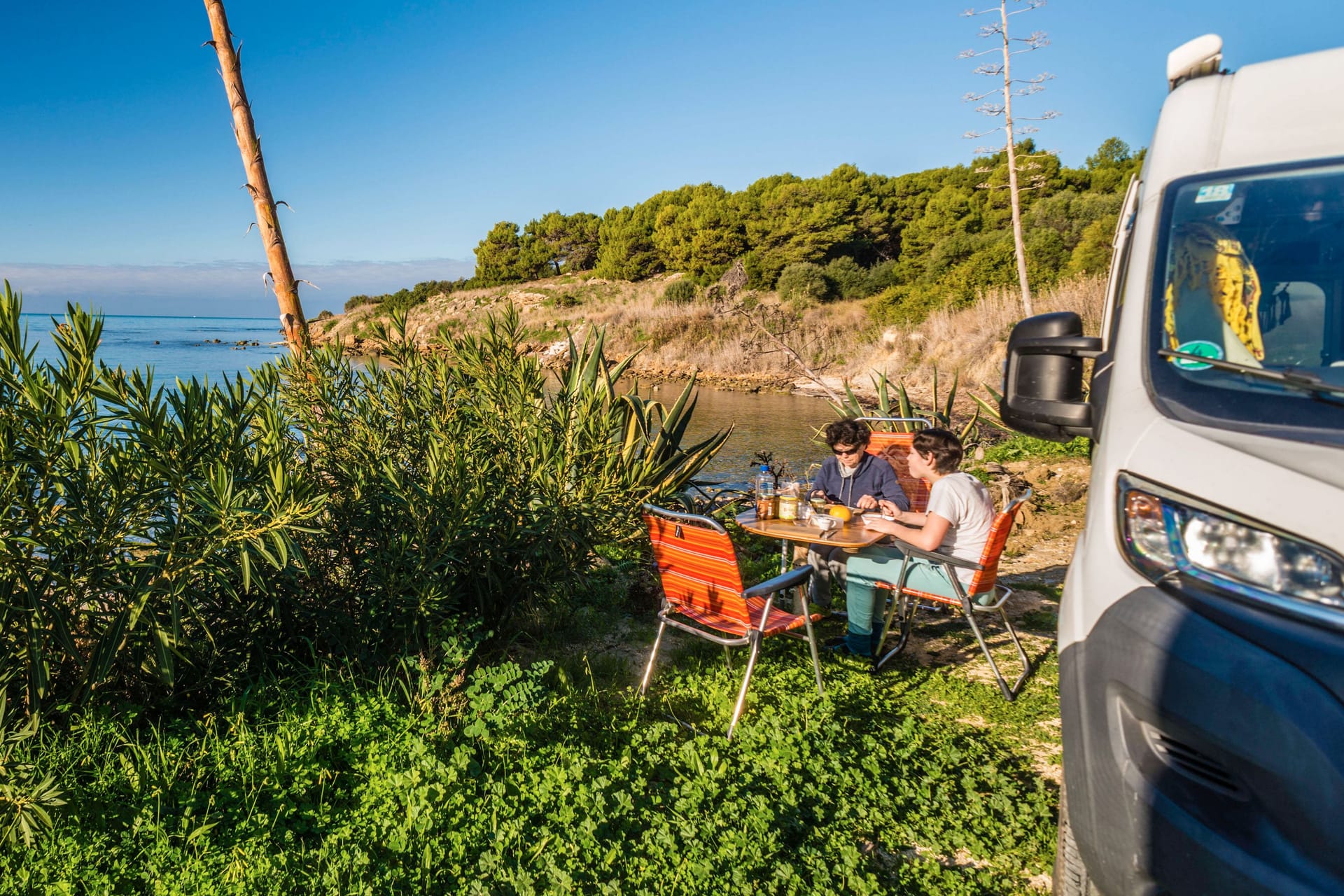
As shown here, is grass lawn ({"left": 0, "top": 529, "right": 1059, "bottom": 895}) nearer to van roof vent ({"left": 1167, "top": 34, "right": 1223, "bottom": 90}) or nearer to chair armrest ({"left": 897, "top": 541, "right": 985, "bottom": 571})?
chair armrest ({"left": 897, "top": 541, "right": 985, "bottom": 571})

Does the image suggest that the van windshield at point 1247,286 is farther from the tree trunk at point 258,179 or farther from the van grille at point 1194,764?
the tree trunk at point 258,179

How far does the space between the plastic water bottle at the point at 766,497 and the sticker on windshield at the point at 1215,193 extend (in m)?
2.94

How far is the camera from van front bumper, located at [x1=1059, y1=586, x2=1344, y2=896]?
1458 mm

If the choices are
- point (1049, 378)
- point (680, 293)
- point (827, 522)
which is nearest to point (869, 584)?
point (827, 522)

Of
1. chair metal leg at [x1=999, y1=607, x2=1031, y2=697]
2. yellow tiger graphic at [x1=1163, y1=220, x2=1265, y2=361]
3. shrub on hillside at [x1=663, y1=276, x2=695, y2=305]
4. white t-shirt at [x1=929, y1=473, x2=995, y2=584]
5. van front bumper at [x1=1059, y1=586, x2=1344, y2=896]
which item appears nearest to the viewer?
van front bumper at [x1=1059, y1=586, x2=1344, y2=896]

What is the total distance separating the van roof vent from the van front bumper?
224cm

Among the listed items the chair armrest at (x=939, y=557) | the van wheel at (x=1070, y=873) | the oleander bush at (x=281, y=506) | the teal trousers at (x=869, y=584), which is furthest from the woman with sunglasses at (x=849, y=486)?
the van wheel at (x=1070, y=873)

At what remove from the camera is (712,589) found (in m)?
3.75

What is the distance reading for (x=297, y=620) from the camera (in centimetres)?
350

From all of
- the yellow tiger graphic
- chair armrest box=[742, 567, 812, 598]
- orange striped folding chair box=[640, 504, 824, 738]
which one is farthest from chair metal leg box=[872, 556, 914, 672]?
the yellow tiger graphic

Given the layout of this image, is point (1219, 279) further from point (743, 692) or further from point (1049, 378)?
point (743, 692)

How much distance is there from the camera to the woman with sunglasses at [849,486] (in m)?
5.26

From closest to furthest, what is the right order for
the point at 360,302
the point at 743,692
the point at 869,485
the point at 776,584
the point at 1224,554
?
the point at 1224,554, the point at 743,692, the point at 776,584, the point at 869,485, the point at 360,302

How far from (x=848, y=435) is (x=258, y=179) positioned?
470 centimetres
